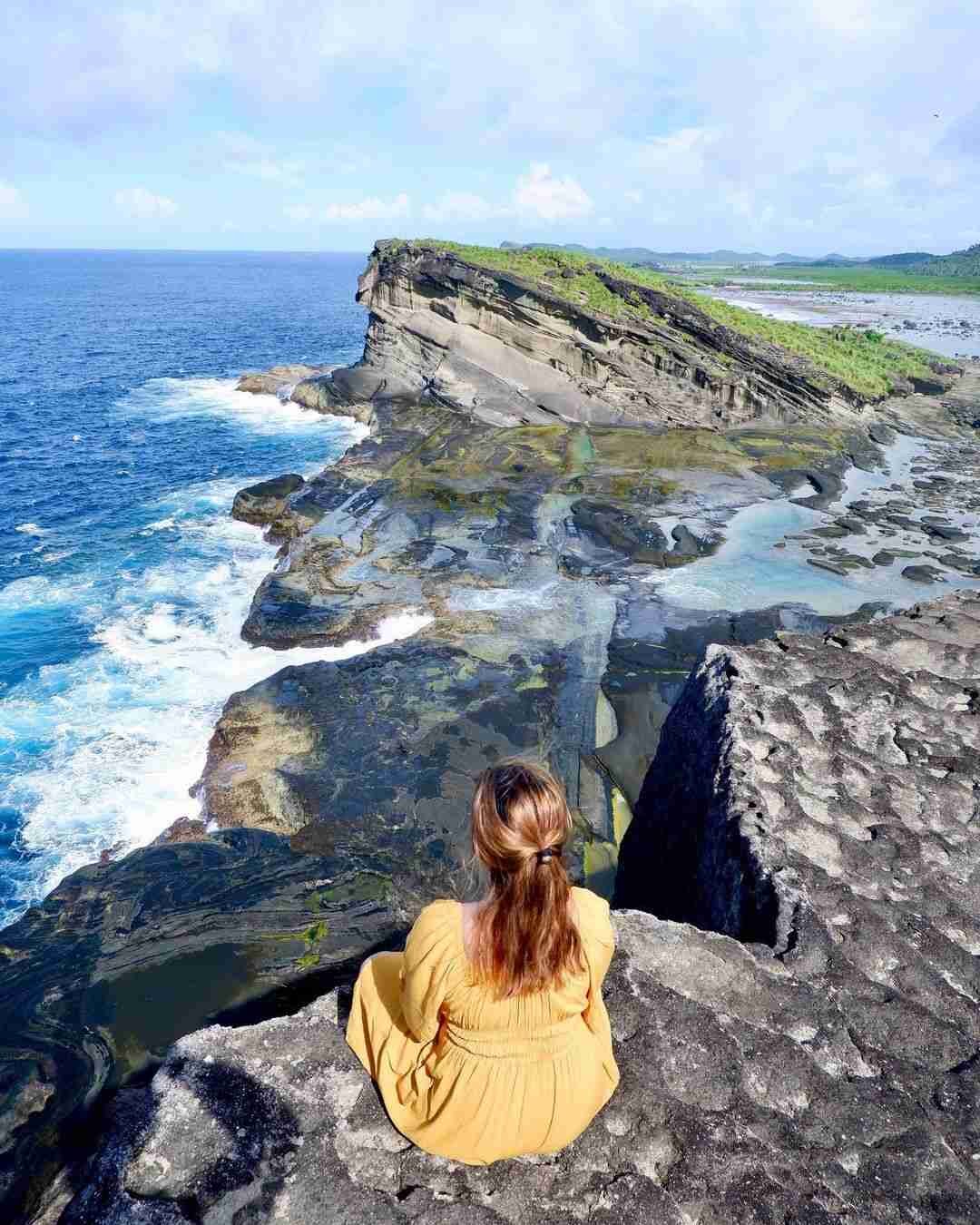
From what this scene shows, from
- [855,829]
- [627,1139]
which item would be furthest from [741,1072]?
[855,829]

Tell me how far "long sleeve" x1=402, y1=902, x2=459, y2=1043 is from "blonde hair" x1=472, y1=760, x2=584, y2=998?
157 millimetres

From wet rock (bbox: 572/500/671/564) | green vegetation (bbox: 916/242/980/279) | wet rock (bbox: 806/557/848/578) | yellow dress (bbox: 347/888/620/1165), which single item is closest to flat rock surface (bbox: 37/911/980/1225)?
yellow dress (bbox: 347/888/620/1165)

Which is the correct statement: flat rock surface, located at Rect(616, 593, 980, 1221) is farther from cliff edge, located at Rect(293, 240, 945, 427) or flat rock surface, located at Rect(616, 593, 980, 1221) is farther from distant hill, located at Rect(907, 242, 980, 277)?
distant hill, located at Rect(907, 242, 980, 277)

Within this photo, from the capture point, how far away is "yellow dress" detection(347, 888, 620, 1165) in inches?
128

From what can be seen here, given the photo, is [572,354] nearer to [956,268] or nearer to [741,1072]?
[741,1072]

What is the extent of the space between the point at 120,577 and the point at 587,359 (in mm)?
22616

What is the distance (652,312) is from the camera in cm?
3669

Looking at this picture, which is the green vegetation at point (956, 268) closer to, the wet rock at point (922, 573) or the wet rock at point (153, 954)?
the wet rock at point (922, 573)

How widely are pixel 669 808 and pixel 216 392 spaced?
148ft

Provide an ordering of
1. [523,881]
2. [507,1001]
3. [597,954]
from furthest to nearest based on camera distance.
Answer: [597,954] < [507,1001] < [523,881]

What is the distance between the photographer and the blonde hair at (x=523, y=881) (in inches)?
115

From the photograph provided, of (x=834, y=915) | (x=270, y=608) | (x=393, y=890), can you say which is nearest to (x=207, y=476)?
(x=270, y=608)

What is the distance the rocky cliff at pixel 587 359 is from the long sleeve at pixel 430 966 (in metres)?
33.5

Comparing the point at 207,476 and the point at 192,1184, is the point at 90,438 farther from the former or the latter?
the point at 192,1184
